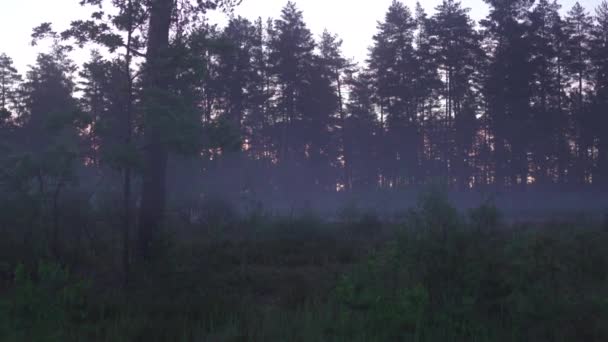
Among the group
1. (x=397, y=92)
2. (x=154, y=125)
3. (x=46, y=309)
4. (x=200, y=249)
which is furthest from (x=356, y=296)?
(x=397, y=92)

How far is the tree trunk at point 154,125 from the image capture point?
10.0m

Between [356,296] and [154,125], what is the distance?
532cm

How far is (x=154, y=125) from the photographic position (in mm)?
10039

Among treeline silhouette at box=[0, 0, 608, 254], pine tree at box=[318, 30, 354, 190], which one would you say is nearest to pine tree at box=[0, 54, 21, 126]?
treeline silhouette at box=[0, 0, 608, 254]

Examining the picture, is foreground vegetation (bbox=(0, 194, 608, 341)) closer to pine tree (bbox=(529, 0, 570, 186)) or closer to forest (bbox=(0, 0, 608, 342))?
forest (bbox=(0, 0, 608, 342))

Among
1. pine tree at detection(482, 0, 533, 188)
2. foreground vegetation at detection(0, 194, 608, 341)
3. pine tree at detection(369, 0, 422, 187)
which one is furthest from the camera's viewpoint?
pine tree at detection(369, 0, 422, 187)

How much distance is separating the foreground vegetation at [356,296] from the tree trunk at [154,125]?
1421 mm

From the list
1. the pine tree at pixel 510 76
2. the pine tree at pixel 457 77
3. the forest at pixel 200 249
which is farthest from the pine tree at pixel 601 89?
the forest at pixel 200 249

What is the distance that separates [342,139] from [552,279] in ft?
125

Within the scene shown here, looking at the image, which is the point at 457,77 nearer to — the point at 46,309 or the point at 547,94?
the point at 547,94

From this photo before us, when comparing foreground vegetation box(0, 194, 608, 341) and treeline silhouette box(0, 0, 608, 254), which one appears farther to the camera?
treeline silhouette box(0, 0, 608, 254)

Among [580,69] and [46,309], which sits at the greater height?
[580,69]

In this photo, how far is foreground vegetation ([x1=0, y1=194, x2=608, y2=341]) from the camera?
6.15 m

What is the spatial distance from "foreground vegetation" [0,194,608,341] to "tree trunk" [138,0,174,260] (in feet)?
4.66
